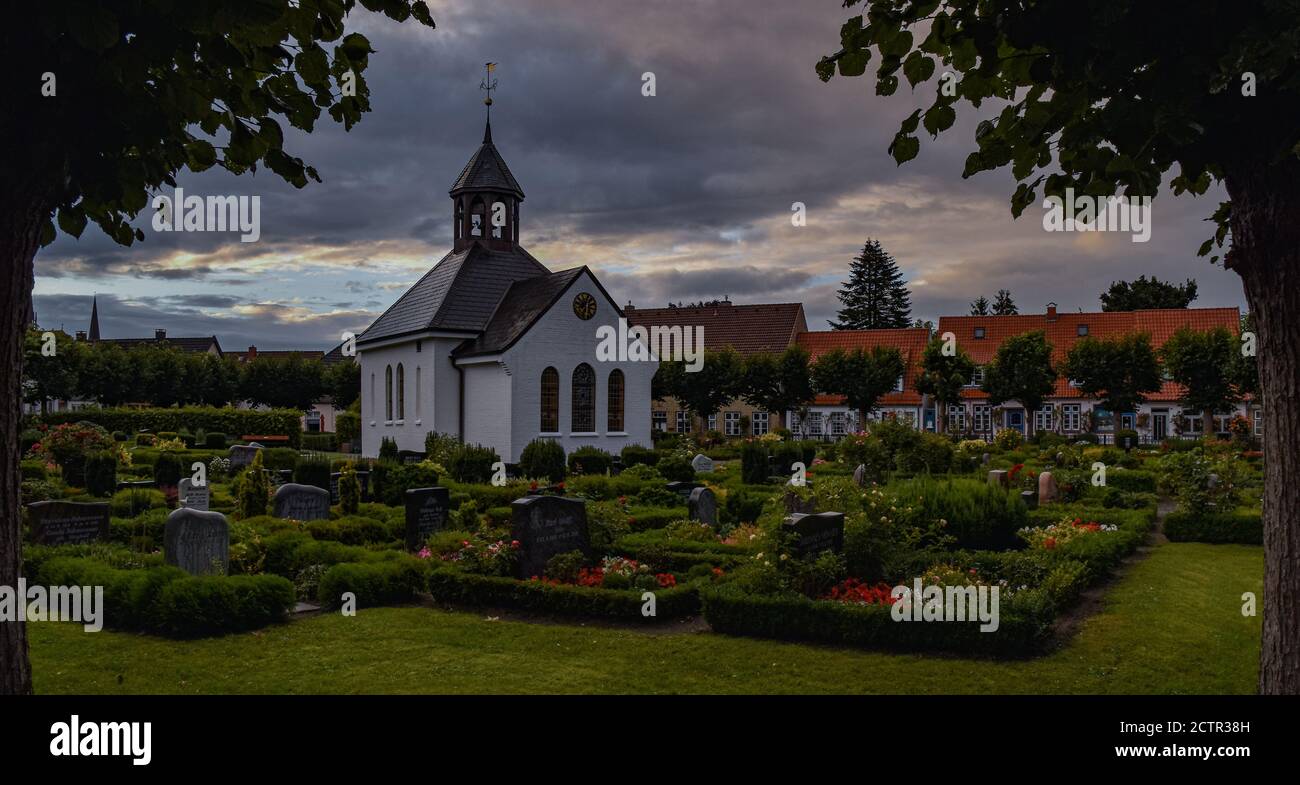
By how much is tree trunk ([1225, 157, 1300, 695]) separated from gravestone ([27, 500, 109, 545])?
575 inches

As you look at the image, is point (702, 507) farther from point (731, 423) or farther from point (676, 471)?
point (731, 423)

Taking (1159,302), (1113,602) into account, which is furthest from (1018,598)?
(1159,302)

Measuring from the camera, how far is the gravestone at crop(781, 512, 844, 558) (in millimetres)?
10719

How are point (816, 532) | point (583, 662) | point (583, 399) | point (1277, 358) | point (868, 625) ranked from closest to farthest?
1. point (1277, 358)
2. point (583, 662)
3. point (868, 625)
4. point (816, 532)
5. point (583, 399)

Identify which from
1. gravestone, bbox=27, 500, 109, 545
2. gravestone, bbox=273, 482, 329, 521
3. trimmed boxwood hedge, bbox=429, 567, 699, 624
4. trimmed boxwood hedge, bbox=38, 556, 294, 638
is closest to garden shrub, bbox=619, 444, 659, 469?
gravestone, bbox=273, 482, 329, 521

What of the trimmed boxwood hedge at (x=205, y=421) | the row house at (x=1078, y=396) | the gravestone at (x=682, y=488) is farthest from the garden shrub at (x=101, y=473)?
the row house at (x=1078, y=396)

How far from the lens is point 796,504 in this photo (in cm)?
1337

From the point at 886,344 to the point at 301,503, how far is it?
44.4 metres

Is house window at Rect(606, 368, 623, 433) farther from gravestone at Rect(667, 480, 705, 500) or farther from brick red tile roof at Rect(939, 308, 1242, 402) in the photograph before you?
brick red tile roof at Rect(939, 308, 1242, 402)

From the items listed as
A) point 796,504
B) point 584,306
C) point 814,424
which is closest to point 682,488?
point 796,504

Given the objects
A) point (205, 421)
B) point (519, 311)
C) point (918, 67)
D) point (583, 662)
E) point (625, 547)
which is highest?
point (519, 311)

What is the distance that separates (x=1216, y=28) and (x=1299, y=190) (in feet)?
3.75
